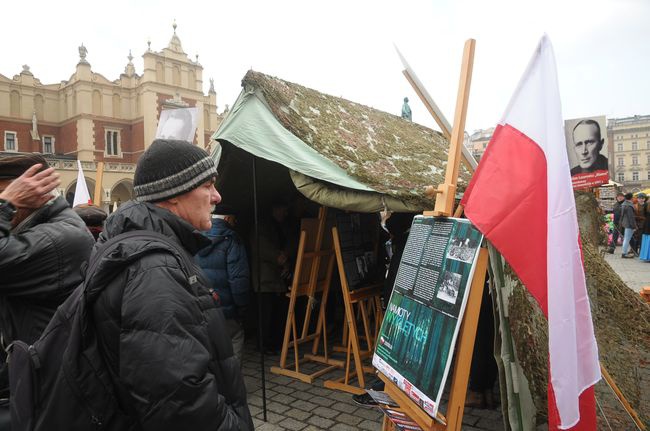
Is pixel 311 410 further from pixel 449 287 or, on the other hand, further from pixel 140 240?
pixel 140 240

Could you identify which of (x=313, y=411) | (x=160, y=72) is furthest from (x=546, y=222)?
(x=160, y=72)

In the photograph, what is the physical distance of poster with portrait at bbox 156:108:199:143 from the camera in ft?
16.5

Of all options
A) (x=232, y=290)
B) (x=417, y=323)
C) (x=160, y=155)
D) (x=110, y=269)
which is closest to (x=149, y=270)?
(x=110, y=269)

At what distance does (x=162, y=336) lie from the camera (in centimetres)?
129

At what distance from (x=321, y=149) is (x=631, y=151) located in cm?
11166

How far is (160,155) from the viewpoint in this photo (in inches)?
66.4

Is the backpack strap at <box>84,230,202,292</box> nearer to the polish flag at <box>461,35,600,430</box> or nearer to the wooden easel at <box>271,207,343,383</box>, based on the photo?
the polish flag at <box>461,35,600,430</box>

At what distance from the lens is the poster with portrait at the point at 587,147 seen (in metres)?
10.2

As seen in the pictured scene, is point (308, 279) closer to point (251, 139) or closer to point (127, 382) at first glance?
point (251, 139)

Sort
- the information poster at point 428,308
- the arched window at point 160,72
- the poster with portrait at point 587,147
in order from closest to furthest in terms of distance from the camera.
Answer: the information poster at point 428,308 → the poster with portrait at point 587,147 → the arched window at point 160,72

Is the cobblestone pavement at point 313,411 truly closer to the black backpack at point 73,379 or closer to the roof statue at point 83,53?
the black backpack at point 73,379

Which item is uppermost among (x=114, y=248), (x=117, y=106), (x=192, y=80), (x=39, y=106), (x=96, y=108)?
(x=192, y=80)

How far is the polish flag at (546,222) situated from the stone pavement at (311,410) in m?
2.01

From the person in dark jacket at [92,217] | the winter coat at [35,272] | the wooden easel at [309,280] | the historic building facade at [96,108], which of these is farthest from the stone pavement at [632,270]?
the historic building facade at [96,108]
